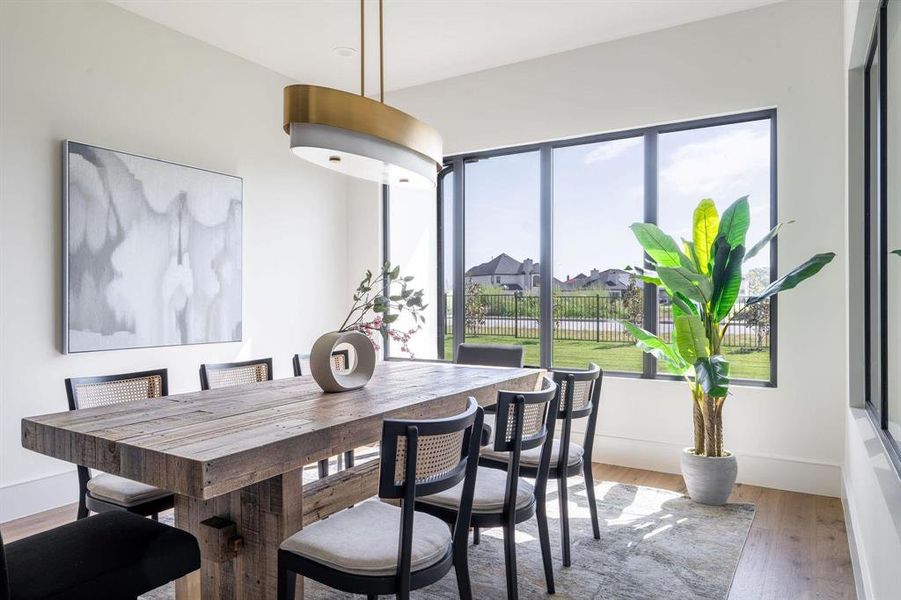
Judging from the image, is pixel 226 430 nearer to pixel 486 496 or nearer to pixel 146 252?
pixel 486 496

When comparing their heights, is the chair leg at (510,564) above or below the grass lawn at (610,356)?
below

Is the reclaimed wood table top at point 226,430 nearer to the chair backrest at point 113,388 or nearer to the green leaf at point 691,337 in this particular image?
the chair backrest at point 113,388

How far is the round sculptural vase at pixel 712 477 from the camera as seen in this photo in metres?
3.38

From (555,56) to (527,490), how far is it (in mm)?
3515

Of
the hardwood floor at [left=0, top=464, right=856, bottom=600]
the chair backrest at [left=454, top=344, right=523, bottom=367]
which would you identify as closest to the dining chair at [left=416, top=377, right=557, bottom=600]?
the hardwood floor at [left=0, top=464, right=856, bottom=600]

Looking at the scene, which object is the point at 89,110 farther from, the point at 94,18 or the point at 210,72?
the point at 210,72

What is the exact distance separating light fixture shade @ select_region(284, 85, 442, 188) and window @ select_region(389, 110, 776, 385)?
83.5 inches

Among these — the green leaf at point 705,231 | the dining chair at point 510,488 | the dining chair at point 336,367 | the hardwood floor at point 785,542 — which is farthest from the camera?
the green leaf at point 705,231

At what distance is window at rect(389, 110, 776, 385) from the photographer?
397cm

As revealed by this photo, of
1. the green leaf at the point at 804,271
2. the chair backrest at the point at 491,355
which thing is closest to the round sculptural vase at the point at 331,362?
the chair backrest at the point at 491,355

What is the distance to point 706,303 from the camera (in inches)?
133

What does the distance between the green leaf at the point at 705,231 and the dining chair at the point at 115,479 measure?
2.98 meters

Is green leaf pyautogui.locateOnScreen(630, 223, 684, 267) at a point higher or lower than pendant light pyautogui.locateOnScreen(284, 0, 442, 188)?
lower

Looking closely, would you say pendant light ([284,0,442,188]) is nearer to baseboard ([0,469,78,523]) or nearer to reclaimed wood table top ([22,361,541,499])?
reclaimed wood table top ([22,361,541,499])
